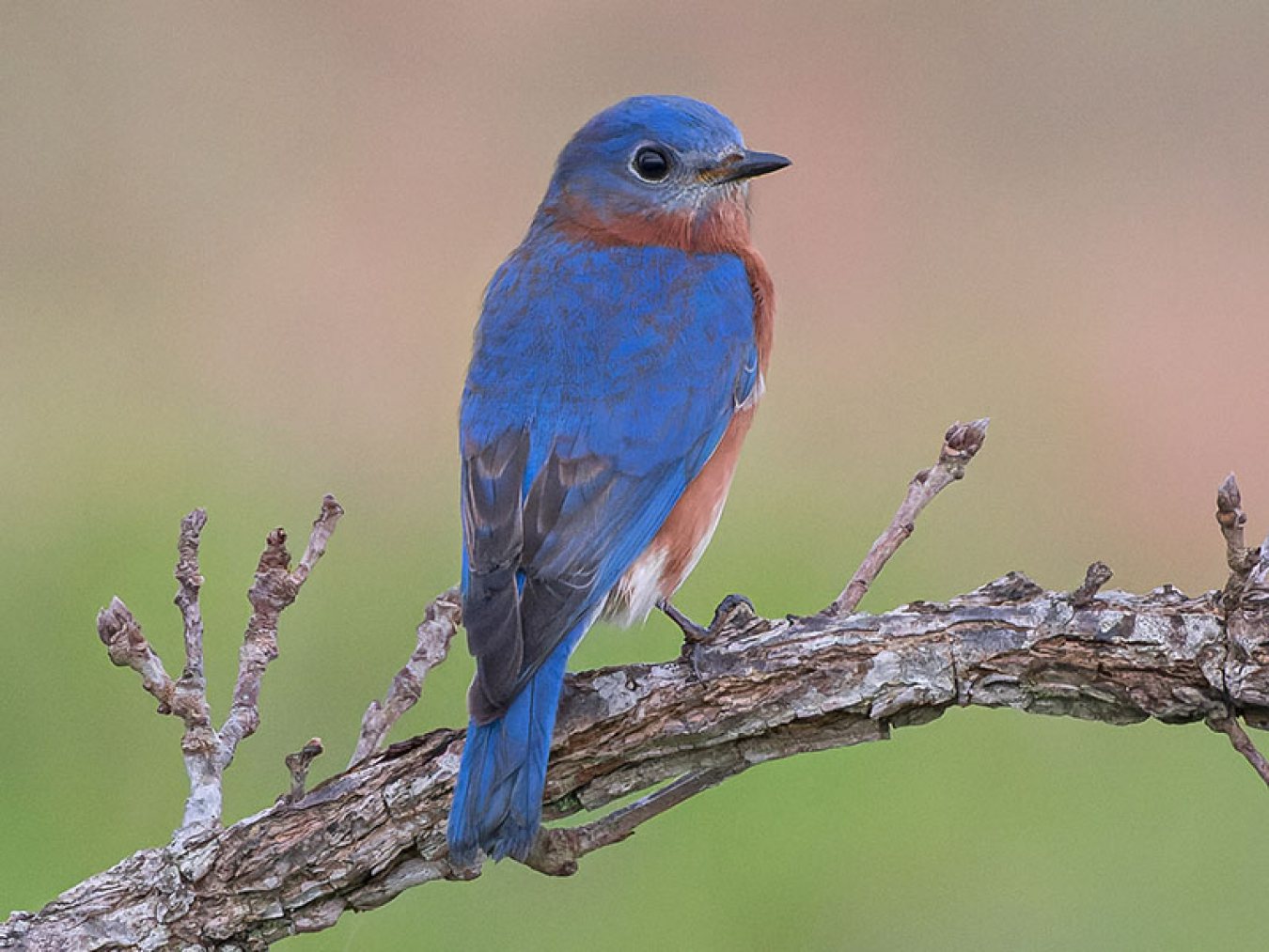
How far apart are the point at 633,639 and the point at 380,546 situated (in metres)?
1.47

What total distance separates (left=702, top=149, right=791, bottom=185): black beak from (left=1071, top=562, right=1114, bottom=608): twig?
162cm

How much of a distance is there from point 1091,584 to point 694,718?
714 mm

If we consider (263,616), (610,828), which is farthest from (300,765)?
(610,828)

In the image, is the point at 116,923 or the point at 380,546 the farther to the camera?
the point at 380,546

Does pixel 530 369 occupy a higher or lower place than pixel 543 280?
lower

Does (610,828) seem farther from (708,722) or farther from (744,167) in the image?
(744,167)

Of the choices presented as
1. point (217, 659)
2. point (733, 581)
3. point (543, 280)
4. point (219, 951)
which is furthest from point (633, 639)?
point (219, 951)

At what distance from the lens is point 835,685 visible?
11.6 ft

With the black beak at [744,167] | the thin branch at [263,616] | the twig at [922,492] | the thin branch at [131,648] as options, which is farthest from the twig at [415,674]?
the black beak at [744,167]

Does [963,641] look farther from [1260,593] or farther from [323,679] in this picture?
[323,679]

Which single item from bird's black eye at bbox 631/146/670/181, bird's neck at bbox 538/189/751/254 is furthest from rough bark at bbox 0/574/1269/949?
bird's black eye at bbox 631/146/670/181

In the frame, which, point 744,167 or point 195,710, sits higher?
point 744,167

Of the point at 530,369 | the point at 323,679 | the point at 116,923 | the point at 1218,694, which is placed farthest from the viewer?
the point at 323,679

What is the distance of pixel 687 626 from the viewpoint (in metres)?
3.93
